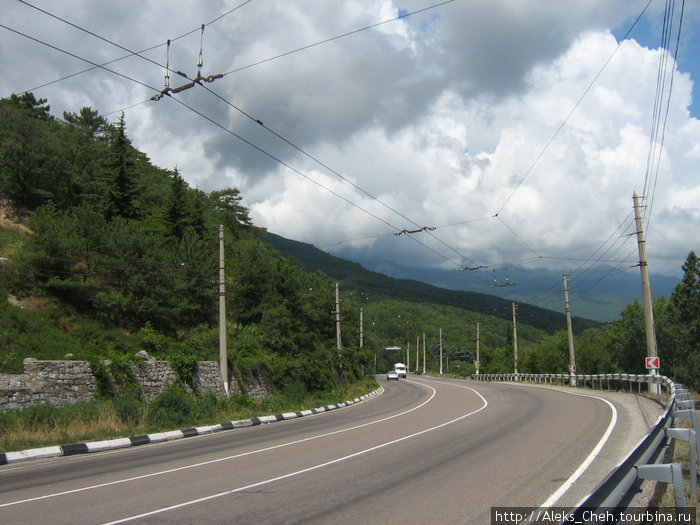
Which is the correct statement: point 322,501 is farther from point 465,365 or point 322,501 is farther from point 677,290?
point 465,365

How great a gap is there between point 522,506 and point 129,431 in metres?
12.7

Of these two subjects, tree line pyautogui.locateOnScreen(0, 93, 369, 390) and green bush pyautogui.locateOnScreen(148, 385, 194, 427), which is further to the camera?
tree line pyautogui.locateOnScreen(0, 93, 369, 390)

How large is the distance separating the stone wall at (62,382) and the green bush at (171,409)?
131 cm

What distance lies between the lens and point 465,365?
128m

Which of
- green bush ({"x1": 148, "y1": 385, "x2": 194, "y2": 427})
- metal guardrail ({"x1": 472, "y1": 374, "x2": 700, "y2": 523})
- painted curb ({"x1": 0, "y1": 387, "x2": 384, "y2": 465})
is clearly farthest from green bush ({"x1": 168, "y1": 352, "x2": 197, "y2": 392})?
metal guardrail ({"x1": 472, "y1": 374, "x2": 700, "y2": 523})

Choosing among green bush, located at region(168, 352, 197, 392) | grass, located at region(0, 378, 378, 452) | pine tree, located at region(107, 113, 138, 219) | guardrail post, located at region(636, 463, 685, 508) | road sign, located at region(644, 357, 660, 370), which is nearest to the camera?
guardrail post, located at region(636, 463, 685, 508)

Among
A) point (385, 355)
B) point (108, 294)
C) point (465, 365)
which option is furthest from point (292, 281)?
point (385, 355)

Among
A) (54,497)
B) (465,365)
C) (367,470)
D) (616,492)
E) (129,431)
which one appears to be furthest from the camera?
(465,365)

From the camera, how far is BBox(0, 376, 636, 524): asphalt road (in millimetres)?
6711

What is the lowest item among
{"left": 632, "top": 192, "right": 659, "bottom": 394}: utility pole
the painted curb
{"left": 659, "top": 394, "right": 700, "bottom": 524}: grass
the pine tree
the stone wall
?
the painted curb

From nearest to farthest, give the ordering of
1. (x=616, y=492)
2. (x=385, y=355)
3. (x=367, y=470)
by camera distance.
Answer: (x=616, y=492) → (x=367, y=470) → (x=385, y=355)

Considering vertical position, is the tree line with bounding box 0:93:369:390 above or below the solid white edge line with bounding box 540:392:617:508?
above

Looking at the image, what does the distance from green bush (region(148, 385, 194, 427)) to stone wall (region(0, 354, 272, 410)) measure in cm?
131

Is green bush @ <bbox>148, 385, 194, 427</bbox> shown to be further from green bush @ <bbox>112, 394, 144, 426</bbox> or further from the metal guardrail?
the metal guardrail
